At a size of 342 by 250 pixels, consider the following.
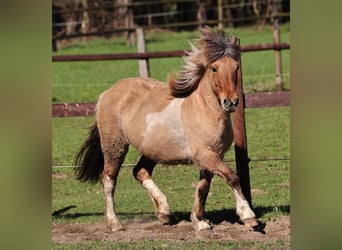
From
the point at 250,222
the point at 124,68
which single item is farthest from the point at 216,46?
the point at 124,68

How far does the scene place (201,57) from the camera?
5355 mm

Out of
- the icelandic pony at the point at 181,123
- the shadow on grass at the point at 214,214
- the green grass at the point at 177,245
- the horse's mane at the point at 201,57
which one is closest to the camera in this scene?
the green grass at the point at 177,245

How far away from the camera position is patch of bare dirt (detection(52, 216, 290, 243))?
5.09 m

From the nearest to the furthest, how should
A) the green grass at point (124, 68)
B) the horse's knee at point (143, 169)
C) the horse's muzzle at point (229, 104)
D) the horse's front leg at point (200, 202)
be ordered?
the horse's muzzle at point (229, 104) → the horse's front leg at point (200, 202) → the horse's knee at point (143, 169) → the green grass at point (124, 68)

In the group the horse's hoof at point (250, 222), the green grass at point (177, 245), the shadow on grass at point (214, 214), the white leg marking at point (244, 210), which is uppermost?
the white leg marking at point (244, 210)

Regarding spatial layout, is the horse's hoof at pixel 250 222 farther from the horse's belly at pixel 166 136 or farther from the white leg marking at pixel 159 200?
the white leg marking at pixel 159 200

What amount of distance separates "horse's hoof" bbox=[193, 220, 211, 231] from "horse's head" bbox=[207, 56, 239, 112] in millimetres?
1015

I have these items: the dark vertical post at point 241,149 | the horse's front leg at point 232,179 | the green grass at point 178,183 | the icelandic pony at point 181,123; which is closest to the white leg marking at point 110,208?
the icelandic pony at point 181,123

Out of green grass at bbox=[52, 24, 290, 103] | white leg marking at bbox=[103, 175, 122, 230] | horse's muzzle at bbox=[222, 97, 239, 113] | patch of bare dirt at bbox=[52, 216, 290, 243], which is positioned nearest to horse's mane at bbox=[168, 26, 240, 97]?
horse's muzzle at bbox=[222, 97, 239, 113]

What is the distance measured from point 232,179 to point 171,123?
0.77m

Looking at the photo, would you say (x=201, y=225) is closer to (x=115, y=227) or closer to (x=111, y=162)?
(x=115, y=227)

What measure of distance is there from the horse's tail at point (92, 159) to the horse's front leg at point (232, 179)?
52.7 inches

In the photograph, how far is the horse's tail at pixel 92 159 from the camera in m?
6.21
